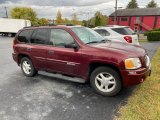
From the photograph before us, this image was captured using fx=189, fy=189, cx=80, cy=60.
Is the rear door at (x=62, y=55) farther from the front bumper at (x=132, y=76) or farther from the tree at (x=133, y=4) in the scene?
the tree at (x=133, y=4)

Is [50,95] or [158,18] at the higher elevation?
[158,18]

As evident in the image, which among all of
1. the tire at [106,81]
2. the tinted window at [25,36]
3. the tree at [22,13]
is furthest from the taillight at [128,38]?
the tree at [22,13]

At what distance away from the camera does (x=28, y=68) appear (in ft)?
21.5

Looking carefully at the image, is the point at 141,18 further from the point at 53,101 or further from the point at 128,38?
the point at 53,101

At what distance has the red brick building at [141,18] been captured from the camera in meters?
53.8

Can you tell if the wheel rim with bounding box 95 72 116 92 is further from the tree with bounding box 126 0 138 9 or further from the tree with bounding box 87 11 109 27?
the tree with bounding box 126 0 138 9

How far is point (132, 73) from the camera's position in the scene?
430cm

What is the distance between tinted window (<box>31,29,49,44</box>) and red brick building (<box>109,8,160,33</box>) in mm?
53087

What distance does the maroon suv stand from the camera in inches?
173

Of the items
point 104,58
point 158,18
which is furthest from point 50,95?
point 158,18

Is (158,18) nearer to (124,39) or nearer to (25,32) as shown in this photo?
(124,39)

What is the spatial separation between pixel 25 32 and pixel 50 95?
2.67 metres

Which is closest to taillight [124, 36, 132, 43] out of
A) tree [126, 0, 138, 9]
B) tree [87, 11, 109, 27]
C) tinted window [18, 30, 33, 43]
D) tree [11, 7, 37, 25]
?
tinted window [18, 30, 33, 43]

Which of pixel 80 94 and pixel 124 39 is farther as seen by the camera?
pixel 124 39
